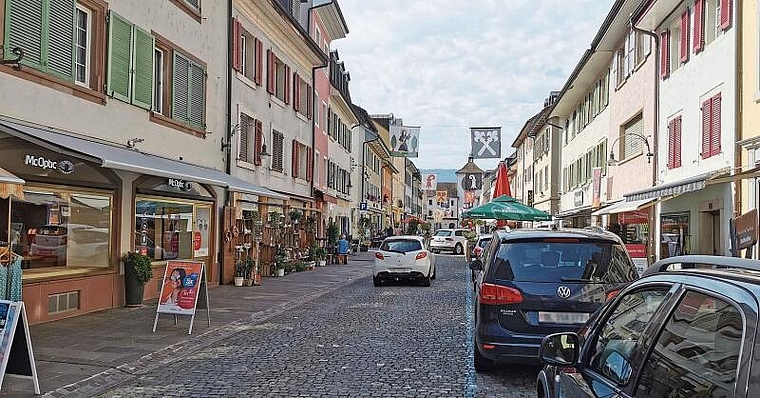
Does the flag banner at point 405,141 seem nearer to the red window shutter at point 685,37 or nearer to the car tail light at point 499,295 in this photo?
the red window shutter at point 685,37

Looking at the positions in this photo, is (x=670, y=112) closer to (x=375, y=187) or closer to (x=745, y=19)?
(x=745, y=19)

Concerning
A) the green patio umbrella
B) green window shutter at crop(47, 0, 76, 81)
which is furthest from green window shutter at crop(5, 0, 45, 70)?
the green patio umbrella

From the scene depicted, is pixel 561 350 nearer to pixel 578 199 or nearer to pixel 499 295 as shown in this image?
pixel 499 295

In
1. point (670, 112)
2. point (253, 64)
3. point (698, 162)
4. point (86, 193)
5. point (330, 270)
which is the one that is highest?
point (253, 64)

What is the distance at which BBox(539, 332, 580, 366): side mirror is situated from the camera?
385cm

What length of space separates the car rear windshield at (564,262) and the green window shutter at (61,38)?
25.5 feet

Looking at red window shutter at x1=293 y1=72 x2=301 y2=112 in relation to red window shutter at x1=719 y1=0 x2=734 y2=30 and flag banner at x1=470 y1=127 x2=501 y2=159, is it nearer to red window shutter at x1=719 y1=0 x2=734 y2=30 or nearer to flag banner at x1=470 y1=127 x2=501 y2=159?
flag banner at x1=470 y1=127 x2=501 y2=159

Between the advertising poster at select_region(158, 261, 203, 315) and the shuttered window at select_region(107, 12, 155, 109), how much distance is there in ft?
13.0

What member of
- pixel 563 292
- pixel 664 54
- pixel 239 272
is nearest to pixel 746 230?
pixel 563 292

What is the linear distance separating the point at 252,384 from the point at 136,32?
8.98 metres

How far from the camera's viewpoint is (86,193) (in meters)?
12.8

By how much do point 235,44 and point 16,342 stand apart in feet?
46.1

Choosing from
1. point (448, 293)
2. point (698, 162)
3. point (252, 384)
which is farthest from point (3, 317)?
point (698, 162)

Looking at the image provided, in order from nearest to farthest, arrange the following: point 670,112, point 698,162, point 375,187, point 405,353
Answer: point 405,353
point 698,162
point 670,112
point 375,187
